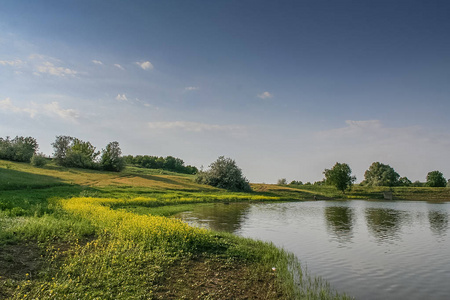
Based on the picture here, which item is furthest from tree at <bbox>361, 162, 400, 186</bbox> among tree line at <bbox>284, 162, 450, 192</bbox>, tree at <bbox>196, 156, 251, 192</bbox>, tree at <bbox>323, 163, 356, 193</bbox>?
tree at <bbox>196, 156, 251, 192</bbox>

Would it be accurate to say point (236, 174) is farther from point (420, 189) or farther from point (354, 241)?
point (420, 189)

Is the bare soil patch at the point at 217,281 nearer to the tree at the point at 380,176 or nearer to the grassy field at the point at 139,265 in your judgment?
the grassy field at the point at 139,265

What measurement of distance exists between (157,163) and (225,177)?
92010mm

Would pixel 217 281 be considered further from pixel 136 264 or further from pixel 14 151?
pixel 14 151

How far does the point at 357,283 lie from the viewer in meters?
10.7

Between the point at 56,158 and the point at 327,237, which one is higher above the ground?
the point at 56,158

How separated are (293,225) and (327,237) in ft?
19.0

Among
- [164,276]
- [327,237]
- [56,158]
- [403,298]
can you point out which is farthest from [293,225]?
[56,158]

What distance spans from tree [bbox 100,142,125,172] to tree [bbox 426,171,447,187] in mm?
124207

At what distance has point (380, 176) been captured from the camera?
12606 centimetres

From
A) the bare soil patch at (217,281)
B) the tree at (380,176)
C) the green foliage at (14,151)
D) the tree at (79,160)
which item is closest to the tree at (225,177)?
the tree at (79,160)

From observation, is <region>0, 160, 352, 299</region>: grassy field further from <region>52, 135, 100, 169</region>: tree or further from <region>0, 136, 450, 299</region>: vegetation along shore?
<region>52, 135, 100, 169</region>: tree

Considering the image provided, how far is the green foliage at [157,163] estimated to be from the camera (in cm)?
15138

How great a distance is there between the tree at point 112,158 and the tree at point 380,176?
101543 mm
